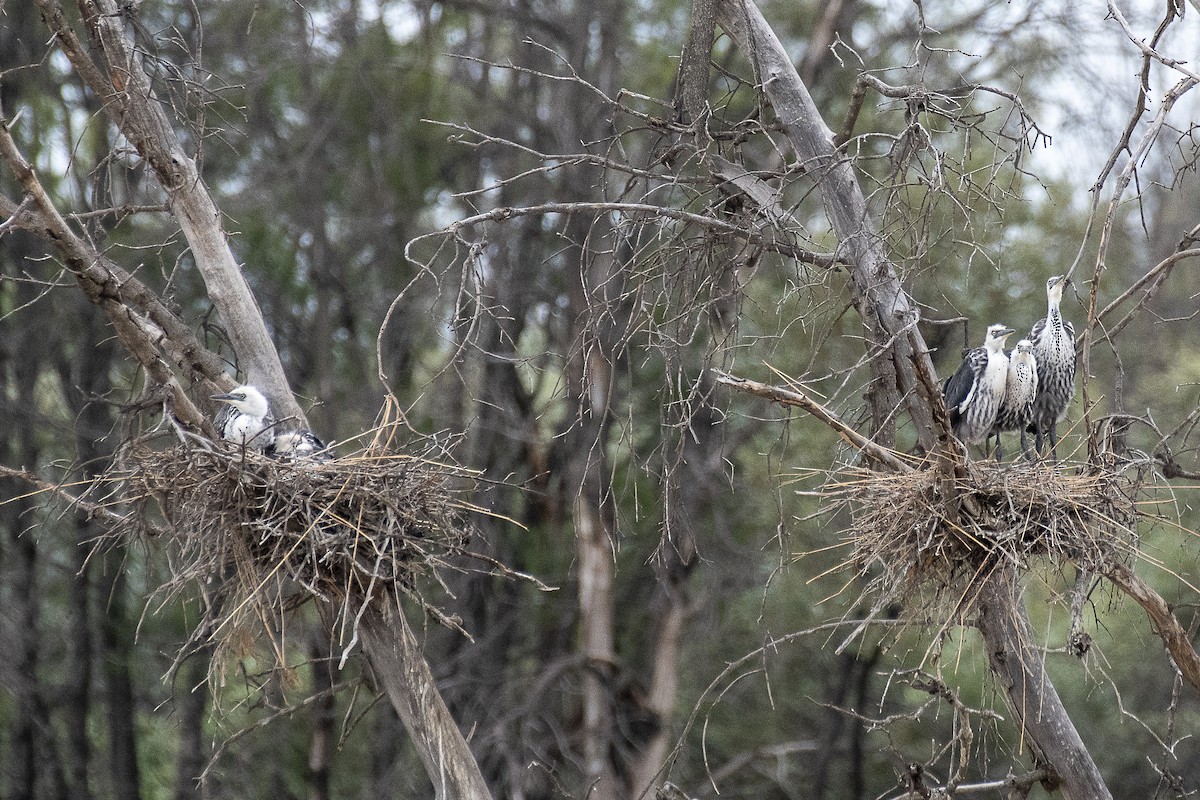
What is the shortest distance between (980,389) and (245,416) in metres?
3.21

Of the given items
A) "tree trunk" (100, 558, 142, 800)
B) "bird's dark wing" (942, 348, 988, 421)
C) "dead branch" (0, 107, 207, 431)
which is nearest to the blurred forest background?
"tree trunk" (100, 558, 142, 800)

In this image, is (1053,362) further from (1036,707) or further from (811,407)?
(811,407)

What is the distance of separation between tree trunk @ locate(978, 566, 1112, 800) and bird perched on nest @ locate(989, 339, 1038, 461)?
83 centimetres

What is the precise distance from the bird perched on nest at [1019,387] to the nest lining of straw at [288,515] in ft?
8.06

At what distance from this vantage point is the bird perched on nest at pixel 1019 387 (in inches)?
230

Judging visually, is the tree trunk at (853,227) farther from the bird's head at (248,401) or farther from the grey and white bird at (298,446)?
the bird's head at (248,401)

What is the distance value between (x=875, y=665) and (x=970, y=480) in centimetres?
974

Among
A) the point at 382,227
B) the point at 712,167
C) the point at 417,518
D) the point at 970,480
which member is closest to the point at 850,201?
the point at 712,167

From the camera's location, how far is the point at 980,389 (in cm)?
596

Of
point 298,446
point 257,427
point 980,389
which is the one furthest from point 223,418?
point 980,389

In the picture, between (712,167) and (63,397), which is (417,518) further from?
(63,397)

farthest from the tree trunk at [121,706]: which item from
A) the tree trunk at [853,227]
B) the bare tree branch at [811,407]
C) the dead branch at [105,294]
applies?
the bare tree branch at [811,407]

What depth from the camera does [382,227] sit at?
1455cm

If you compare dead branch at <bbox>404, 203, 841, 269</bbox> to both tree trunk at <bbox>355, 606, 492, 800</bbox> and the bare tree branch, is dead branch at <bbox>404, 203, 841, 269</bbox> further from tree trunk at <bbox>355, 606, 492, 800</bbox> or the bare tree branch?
tree trunk at <bbox>355, 606, 492, 800</bbox>
